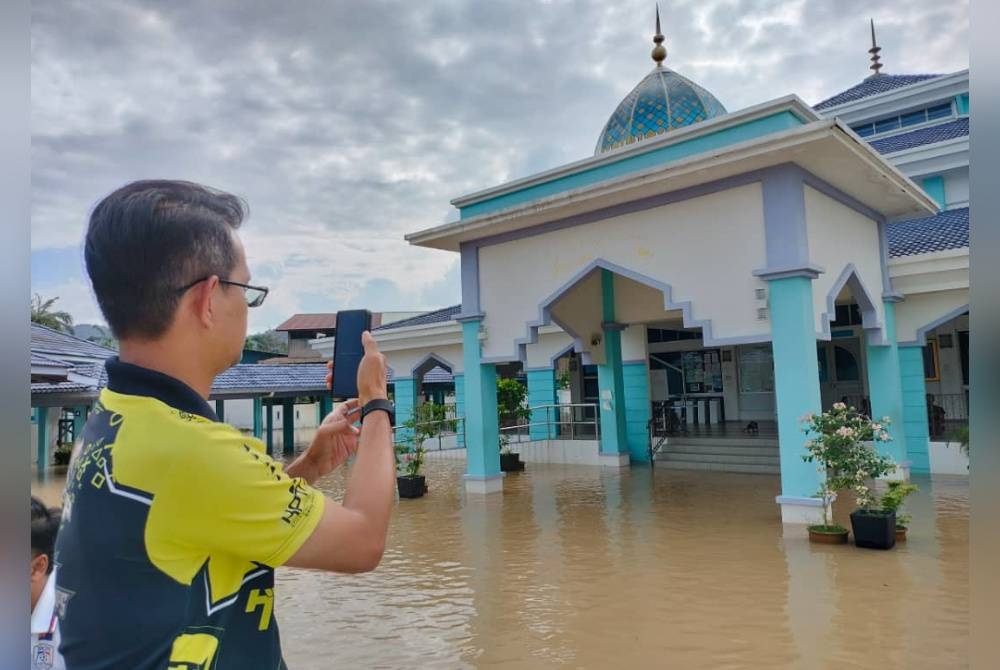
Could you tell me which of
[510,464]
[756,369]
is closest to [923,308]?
[756,369]

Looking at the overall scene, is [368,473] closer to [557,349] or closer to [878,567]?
[878,567]

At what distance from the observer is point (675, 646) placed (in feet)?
13.2

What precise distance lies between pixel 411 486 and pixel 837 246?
22.7ft

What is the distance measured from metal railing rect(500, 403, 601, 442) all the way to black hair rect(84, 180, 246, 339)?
1347 cm

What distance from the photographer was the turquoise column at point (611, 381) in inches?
495

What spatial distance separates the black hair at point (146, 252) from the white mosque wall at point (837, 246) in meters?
7.16

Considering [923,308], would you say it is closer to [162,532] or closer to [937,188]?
[937,188]

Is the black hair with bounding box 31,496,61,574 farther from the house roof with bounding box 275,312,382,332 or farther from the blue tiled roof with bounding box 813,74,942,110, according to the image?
the house roof with bounding box 275,312,382,332

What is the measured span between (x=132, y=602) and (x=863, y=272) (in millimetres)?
9678

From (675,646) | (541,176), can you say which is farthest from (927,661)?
(541,176)

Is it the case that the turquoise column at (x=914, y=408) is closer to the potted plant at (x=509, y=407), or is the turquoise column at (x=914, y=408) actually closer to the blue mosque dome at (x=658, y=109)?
the blue mosque dome at (x=658, y=109)

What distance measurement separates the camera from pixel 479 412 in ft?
33.4

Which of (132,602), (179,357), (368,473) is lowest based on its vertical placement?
(132,602)

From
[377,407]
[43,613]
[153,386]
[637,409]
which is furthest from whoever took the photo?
[637,409]
